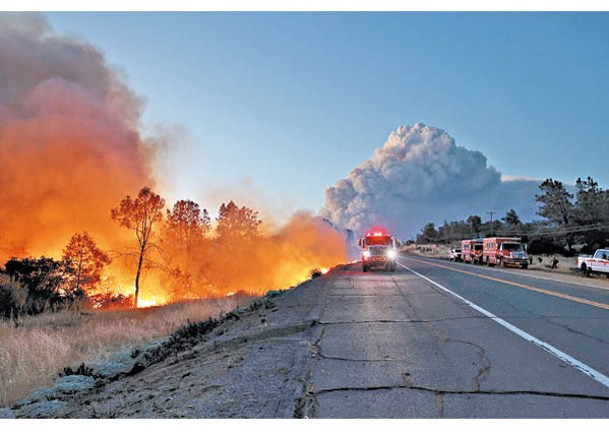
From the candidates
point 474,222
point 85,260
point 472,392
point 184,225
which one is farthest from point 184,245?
point 474,222

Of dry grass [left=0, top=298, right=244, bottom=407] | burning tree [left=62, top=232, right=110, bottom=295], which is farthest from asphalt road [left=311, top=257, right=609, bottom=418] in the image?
burning tree [left=62, top=232, right=110, bottom=295]

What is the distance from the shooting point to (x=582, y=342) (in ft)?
24.5

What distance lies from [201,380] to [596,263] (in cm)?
2897

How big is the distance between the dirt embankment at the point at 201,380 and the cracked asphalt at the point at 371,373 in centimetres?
3

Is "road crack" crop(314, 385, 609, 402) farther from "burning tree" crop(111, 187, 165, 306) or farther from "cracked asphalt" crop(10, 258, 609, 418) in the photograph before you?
"burning tree" crop(111, 187, 165, 306)

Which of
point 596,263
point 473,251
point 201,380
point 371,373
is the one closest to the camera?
point 371,373

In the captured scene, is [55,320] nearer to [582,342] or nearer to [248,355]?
[248,355]

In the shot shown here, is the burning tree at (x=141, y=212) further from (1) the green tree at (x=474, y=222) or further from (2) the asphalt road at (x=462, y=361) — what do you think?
(1) the green tree at (x=474, y=222)

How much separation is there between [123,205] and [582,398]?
46.8 metres

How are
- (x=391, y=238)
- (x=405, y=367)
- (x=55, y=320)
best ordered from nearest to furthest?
1. (x=405, y=367)
2. (x=55, y=320)
3. (x=391, y=238)

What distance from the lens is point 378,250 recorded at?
2956cm

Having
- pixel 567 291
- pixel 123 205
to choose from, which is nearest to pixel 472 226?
pixel 123 205

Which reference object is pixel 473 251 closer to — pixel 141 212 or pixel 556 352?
pixel 141 212

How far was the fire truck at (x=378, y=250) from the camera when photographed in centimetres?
2948
